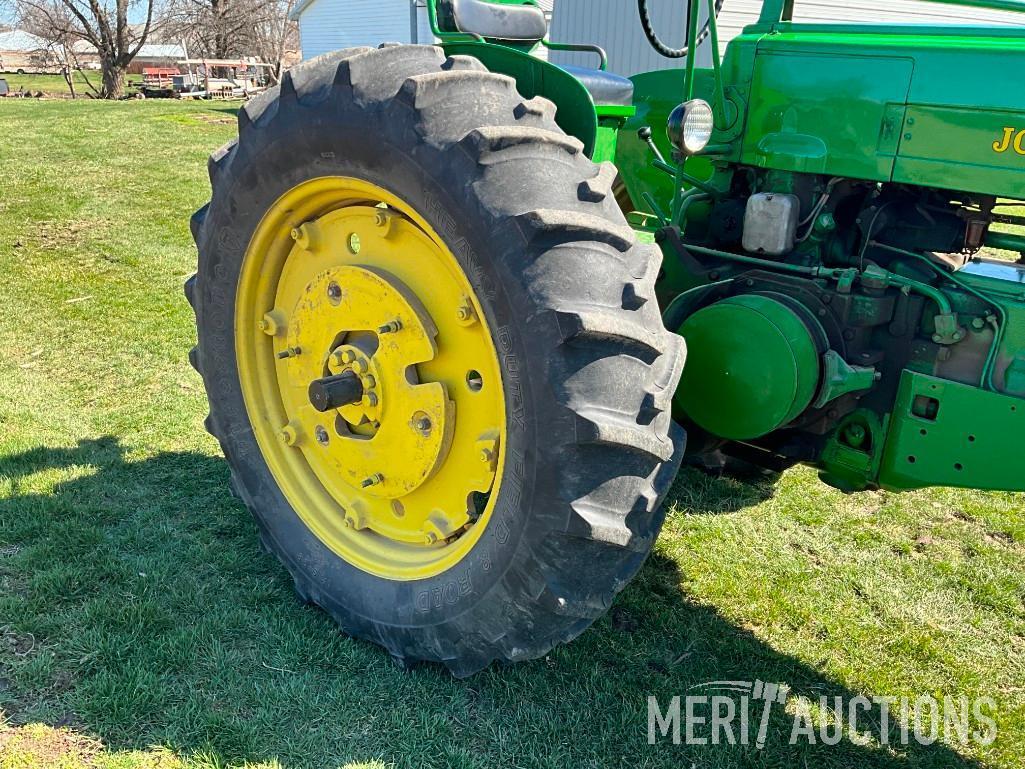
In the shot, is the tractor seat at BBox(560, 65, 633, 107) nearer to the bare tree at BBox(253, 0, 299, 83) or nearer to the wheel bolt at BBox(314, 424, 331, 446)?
the wheel bolt at BBox(314, 424, 331, 446)

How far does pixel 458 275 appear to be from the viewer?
7.25ft

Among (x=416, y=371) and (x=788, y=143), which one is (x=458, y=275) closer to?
(x=416, y=371)

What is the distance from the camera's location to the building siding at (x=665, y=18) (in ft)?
36.0

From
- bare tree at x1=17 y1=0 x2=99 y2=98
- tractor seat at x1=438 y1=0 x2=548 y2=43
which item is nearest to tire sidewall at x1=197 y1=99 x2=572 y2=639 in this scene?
tractor seat at x1=438 y1=0 x2=548 y2=43

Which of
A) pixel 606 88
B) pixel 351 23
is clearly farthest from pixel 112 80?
pixel 606 88

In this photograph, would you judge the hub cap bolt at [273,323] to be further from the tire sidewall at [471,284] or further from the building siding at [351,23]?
the building siding at [351,23]

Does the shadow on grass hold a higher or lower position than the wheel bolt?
lower

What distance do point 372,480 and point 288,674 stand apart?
1.90ft

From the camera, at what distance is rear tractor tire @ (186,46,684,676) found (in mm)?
1938

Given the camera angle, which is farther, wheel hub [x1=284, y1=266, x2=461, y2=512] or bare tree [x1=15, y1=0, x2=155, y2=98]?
bare tree [x1=15, y1=0, x2=155, y2=98]

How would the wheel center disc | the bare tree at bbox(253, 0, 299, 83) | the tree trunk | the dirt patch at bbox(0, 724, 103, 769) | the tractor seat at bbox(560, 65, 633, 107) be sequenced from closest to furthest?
the dirt patch at bbox(0, 724, 103, 769) → the wheel center disc → the tractor seat at bbox(560, 65, 633, 107) → the tree trunk → the bare tree at bbox(253, 0, 299, 83)

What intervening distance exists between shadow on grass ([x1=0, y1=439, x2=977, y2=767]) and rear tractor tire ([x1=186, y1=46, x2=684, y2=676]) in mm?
165

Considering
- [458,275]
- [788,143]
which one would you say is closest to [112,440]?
[458,275]

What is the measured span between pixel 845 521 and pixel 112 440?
10.4 ft
